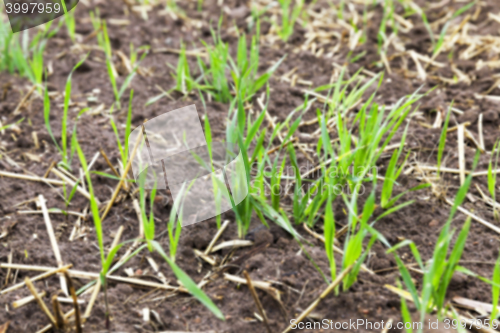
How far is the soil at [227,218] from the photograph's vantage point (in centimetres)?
116

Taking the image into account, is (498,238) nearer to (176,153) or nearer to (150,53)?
(176,153)

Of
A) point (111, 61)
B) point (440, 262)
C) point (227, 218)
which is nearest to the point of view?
point (440, 262)

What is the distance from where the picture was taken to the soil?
45.6 inches

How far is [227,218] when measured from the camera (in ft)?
4.76

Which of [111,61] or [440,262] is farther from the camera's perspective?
[111,61]

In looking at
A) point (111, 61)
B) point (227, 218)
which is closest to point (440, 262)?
point (227, 218)

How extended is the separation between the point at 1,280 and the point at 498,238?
1390 mm

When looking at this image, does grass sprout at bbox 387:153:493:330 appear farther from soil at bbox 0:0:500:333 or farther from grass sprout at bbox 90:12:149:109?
grass sprout at bbox 90:12:149:109

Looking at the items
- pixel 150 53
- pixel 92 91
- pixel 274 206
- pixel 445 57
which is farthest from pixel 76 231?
pixel 445 57

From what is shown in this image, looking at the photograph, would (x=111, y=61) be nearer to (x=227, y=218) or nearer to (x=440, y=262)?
(x=227, y=218)

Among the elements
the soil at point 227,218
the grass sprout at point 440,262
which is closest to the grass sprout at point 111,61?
the soil at point 227,218

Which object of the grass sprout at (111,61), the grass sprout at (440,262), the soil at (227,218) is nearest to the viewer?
the grass sprout at (440,262)

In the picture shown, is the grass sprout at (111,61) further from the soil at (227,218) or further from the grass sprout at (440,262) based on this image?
the grass sprout at (440,262)

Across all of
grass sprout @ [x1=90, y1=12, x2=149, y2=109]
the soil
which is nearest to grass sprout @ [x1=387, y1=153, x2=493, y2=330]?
the soil
